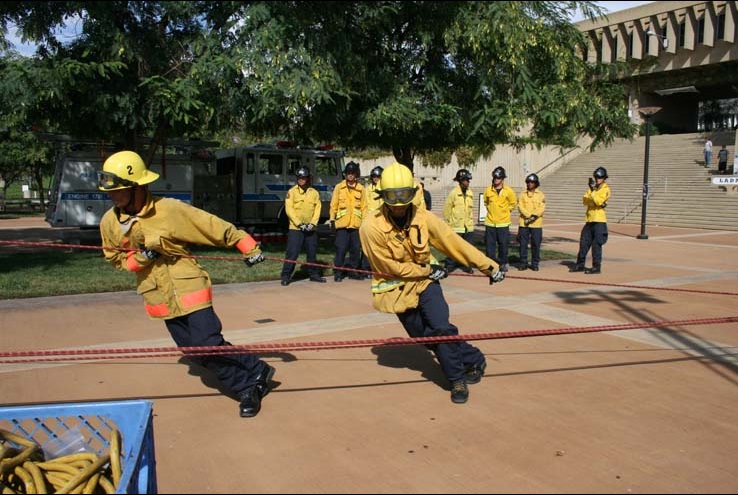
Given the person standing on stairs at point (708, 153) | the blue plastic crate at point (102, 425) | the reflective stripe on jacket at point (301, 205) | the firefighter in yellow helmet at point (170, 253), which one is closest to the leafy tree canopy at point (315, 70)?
the reflective stripe on jacket at point (301, 205)

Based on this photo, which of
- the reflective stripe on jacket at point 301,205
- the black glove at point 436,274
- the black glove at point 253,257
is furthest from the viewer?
the reflective stripe on jacket at point 301,205

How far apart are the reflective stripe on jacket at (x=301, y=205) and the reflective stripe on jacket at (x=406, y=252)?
17.3 ft

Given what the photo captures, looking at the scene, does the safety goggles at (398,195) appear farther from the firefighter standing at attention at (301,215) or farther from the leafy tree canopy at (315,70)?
the leafy tree canopy at (315,70)

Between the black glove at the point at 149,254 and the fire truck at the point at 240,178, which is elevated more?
the fire truck at the point at 240,178

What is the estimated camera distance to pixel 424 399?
15.7 feet

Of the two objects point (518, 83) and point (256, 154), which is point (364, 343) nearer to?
point (518, 83)

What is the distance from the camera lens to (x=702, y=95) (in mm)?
44938

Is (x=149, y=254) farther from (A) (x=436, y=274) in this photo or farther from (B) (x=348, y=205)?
(B) (x=348, y=205)

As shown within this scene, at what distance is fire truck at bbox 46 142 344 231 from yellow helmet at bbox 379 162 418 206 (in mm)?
13139

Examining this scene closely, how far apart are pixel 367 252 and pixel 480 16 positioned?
7.70 meters

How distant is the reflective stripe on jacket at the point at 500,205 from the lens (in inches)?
446

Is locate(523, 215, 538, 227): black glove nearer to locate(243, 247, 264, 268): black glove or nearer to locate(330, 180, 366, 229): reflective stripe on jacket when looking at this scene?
locate(330, 180, 366, 229): reflective stripe on jacket

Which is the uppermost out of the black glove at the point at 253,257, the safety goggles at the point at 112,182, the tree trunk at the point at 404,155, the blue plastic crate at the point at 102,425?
the tree trunk at the point at 404,155

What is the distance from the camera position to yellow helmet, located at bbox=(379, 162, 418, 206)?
446cm
